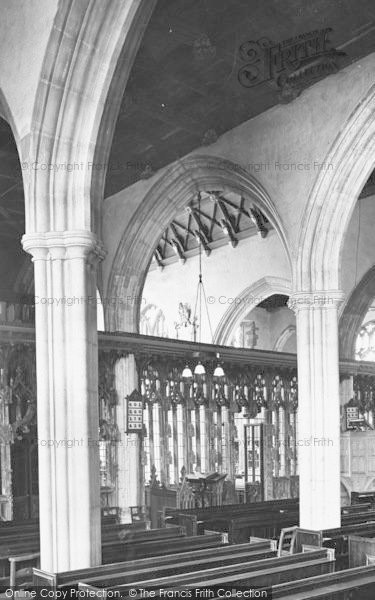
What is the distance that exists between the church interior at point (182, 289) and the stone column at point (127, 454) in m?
0.03

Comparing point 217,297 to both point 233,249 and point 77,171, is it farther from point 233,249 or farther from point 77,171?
point 77,171

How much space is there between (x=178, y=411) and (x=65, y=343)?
888cm

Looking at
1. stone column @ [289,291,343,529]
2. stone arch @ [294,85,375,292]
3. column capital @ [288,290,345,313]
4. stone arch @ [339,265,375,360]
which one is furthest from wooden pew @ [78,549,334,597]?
stone arch @ [339,265,375,360]

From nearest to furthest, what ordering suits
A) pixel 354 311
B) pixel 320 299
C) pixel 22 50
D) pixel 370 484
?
pixel 22 50 < pixel 320 299 < pixel 354 311 < pixel 370 484

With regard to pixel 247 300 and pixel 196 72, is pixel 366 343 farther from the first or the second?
pixel 196 72

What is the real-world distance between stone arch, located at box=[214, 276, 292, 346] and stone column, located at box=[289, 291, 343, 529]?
259 inches

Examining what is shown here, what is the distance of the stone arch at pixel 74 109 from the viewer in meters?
6.80

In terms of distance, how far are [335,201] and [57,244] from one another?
219 inches

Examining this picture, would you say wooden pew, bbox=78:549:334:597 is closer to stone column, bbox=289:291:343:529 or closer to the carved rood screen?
stone column, bbox=289:291:343:529

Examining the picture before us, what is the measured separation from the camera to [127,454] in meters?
13.2

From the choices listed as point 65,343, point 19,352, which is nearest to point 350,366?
point 19,352

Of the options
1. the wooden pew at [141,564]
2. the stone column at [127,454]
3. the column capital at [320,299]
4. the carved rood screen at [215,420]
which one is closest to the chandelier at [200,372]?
the carved rood screen at [215,420]

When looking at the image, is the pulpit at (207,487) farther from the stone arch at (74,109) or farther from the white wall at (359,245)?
the stone arch at (74,109)

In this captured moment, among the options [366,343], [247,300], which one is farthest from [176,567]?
[366,343]
